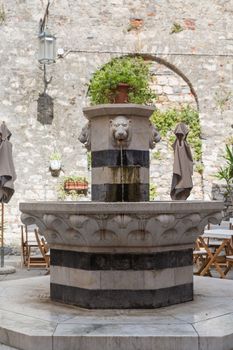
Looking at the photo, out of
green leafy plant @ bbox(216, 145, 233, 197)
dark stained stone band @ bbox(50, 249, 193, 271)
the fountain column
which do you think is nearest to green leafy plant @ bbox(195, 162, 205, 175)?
green leafy plant @ bbox(216, 145, 233, 197)

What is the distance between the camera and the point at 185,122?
13102 mm

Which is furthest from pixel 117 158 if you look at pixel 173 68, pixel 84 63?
pixel 173 68

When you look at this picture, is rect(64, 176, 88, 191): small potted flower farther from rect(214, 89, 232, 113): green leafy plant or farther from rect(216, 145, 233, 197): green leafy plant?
rect(214, 89, 232, 113): green leafy plant

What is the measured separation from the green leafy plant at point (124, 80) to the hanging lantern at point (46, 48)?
123cm

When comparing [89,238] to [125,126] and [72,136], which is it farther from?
[72,136]

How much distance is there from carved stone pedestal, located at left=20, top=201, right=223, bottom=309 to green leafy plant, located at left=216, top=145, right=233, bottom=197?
7.37 metres

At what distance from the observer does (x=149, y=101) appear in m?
13.1

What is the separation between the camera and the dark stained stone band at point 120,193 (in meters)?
5.58

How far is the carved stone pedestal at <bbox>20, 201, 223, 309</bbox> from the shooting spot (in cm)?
444

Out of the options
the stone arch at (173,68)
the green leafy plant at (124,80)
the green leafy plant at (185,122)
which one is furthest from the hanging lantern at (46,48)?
the green leafy plant at (185,122)

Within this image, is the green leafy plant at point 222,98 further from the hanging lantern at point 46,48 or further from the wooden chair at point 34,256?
the wooden chair at point 34,256

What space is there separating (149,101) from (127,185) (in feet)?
25.4

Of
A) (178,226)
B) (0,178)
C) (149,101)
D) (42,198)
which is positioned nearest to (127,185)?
(178,226)

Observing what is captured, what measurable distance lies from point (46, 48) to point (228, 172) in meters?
4.74
